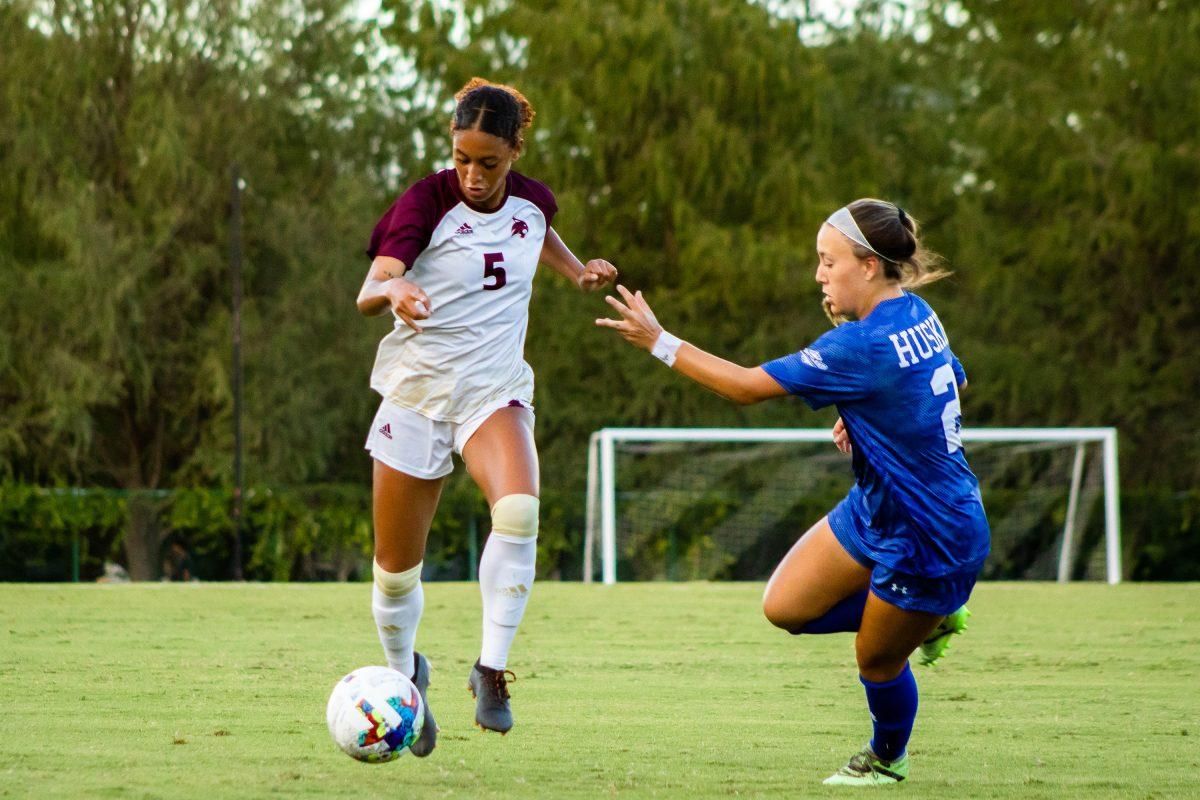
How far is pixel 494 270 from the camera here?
6.00m

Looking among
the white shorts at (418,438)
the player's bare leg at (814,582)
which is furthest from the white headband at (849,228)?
the white shorts at (418,438)

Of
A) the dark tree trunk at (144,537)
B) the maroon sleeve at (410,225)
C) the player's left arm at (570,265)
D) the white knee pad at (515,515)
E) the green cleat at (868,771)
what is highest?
the maroon sleeve at (410,225)

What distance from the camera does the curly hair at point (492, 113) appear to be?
5.72 meters

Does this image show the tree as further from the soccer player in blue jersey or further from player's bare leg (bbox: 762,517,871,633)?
the soccer player in blue jersey

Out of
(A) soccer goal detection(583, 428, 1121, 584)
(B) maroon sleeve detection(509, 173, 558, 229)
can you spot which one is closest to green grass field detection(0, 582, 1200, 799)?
(B) maroon sleeve detection(509, 173, 558, 229)

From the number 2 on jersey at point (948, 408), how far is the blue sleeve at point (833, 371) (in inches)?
9.3

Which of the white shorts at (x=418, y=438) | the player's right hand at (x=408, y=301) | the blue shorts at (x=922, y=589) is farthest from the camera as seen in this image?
the white shorts at (x=418, y=438)

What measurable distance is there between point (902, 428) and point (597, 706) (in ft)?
7.64

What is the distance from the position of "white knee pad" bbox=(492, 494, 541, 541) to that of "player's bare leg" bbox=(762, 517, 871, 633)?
863 millimetres

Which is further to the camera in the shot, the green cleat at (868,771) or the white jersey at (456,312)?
the white jersey at (456,312)

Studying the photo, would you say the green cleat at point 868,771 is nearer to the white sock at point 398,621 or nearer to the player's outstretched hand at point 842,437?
the player's outstretched hand at point 842,437

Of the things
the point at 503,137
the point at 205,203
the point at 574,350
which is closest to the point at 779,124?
the point at 574,350

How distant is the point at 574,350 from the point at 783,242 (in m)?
4.45

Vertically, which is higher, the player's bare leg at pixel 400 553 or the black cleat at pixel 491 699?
the player's bare leg at pixel 400 553
